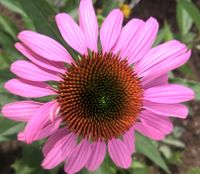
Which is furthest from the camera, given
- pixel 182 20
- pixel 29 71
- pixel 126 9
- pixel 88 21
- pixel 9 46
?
pixel 126 9

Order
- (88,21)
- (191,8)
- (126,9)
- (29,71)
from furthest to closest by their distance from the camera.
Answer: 1. (126,9)
2. (191,8)
3. (88,21)
4. (29,71)

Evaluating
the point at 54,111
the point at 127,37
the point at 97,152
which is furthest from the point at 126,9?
the point at 54,111

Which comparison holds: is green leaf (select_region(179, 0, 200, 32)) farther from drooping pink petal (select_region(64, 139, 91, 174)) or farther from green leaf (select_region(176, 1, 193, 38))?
drooping pink petal (select_region(64, 139, 91, 174))

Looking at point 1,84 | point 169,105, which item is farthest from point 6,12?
point 169,105

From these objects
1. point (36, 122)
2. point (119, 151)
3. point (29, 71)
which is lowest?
point (119, 151)

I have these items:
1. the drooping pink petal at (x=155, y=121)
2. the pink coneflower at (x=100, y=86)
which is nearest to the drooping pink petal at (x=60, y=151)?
the pink coneflower at (x=100, y=86)

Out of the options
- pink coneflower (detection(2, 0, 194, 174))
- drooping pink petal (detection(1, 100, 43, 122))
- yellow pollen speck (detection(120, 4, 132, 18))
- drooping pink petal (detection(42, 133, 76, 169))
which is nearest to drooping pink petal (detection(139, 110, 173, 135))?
pink coneflower (detection(2, 0, 194, 174))

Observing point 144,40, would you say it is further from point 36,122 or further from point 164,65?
point 36,122
